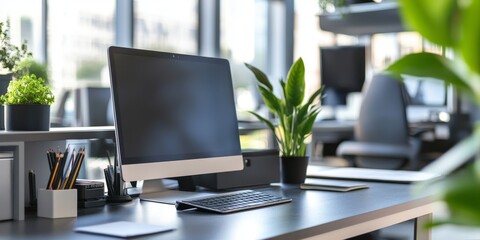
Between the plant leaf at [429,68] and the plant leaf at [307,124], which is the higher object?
the plant leaf at [429,68]

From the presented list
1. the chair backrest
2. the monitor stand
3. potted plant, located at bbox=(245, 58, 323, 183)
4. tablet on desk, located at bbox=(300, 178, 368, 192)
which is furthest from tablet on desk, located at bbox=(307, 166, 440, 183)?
the chair backrest

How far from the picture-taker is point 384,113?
3781 millimetres

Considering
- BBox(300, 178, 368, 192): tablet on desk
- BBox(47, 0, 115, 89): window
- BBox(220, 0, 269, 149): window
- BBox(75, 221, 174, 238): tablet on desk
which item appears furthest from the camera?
BBox(220, 0, 269, 149): window

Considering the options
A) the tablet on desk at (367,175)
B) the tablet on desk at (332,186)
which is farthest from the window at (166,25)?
the tablet on desk at (332,186)

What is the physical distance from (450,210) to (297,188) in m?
1.50

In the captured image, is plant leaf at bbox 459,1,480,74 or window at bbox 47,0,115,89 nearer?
plant leaf at bbox 459,1,480,74

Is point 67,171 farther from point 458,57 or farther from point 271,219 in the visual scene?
point 458,57

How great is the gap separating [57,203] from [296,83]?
86 cm

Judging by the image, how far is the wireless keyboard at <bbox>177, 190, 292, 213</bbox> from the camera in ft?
4.53

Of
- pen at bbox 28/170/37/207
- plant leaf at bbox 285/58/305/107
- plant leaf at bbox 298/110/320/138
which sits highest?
plant leaf at bbox 285/58/305/107

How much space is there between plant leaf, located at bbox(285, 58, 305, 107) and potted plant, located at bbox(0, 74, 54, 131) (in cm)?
74

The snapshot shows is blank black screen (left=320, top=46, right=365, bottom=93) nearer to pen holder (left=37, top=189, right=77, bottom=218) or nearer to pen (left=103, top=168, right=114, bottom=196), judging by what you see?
pen (left=103, top=168, right=114, bottom=196)

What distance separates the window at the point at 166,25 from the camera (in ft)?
14.9

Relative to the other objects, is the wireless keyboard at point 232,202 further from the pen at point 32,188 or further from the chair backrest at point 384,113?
the chair backrest at point 384,113
